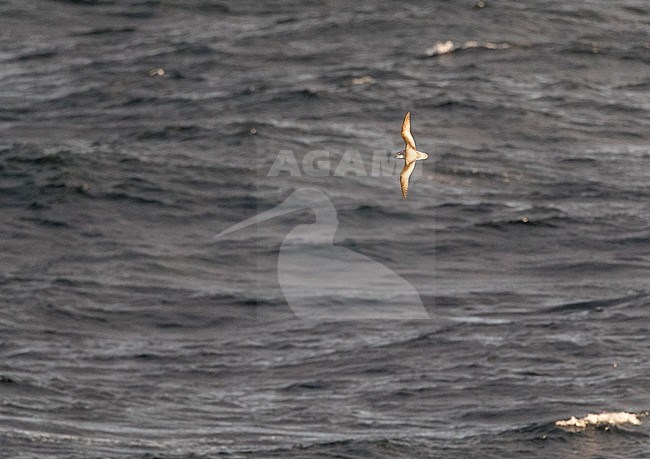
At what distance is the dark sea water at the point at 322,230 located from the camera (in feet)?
119

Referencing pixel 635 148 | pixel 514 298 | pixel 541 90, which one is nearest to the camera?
pixel 514 298

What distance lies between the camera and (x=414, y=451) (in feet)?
111

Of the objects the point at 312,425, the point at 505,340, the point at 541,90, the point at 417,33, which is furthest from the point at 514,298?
the point at 417,33

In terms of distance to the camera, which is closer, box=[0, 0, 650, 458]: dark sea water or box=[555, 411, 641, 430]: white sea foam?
box=[555, 411, 641, 430]: white sea foam

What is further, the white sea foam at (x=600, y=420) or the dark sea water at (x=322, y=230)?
the dark sea water at (x=322, y=230)

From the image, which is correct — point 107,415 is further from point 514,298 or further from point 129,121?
point 129,121

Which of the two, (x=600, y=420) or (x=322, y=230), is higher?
(x=322, y=230)

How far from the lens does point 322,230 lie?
1809 inches

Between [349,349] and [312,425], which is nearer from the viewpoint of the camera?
[312,425]

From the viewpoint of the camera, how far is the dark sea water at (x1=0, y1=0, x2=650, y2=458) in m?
36.2

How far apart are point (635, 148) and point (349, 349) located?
1568cm

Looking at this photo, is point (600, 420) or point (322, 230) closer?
point (600, 420)

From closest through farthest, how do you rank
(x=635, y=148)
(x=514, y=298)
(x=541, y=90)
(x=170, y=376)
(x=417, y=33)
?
(x=170, y=376) < (x=514, y=298) < (x=635, y=148) < (x=541, y=90) < (x=417, y=33)

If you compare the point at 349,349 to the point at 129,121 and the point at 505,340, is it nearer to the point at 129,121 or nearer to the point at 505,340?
the point at 505,340
